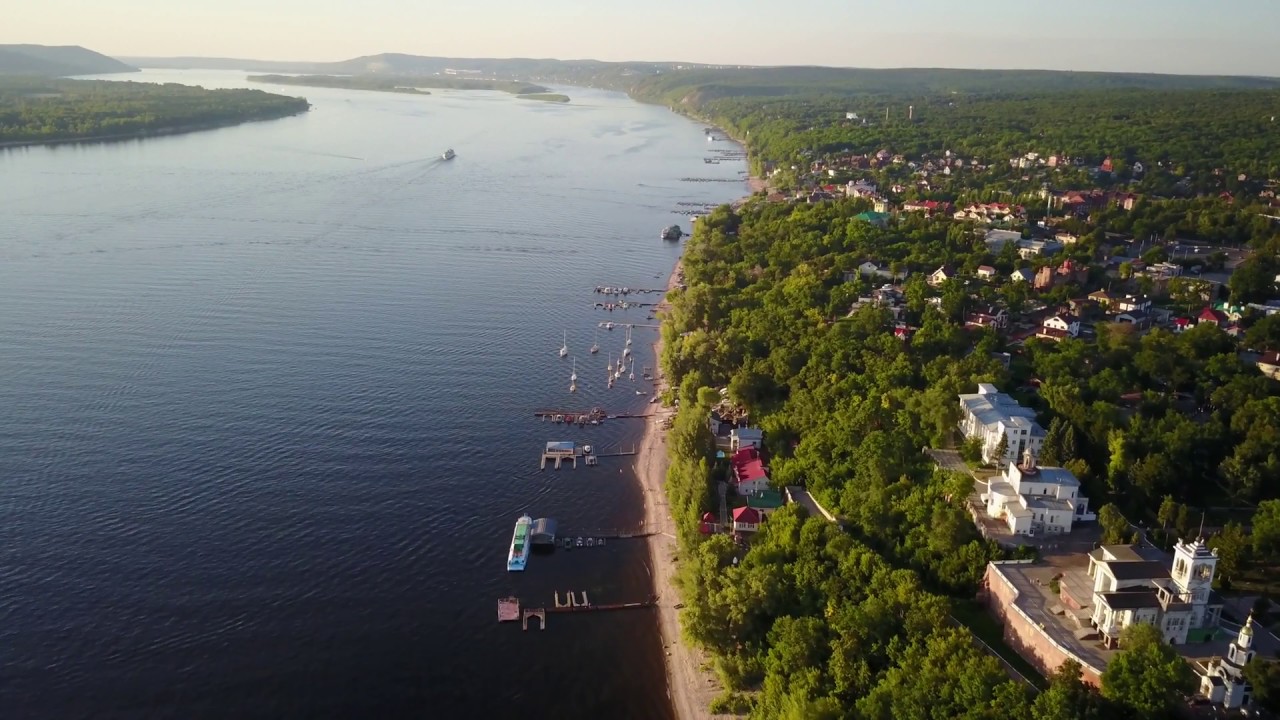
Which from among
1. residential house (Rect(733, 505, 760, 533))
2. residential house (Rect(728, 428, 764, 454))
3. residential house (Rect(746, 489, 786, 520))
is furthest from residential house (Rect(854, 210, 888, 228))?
residential house (Rect(733, 505, 760, 533))

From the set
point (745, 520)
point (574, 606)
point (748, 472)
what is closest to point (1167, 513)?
point (745, 520)

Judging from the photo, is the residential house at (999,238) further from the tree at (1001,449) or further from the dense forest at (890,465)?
the tree at (1001,449)

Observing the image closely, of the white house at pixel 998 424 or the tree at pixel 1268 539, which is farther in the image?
the white house at pixel 998 424

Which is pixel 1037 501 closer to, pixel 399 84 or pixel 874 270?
pixel 874 270

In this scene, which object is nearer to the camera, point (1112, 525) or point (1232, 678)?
point (1232, 678)

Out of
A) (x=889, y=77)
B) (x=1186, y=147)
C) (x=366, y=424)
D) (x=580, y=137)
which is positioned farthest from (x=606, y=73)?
(x=366, y=424)

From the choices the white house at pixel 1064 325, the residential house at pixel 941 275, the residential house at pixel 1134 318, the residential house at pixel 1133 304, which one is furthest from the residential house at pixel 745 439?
the residential house at pixel 1133 304

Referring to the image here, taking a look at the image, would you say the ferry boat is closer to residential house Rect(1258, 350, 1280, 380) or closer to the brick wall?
the brick wall
